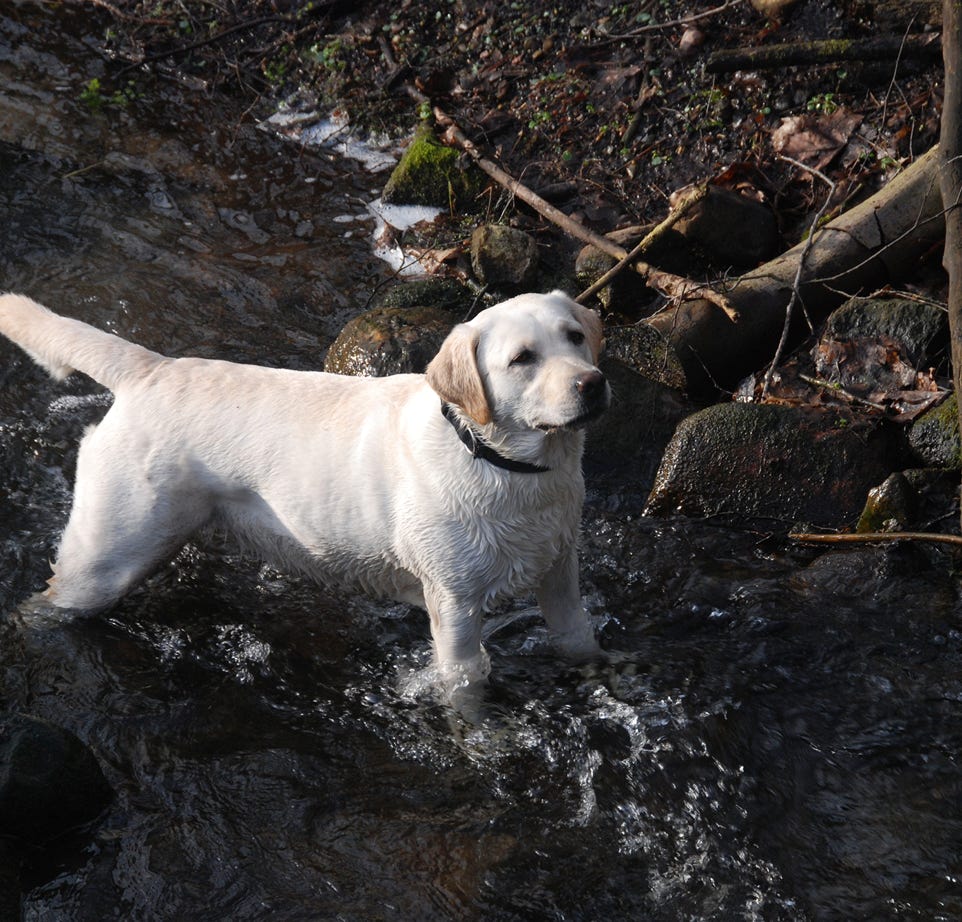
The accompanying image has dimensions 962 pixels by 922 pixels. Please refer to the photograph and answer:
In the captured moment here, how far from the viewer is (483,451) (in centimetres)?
418

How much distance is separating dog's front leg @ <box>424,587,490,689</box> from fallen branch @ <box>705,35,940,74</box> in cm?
494

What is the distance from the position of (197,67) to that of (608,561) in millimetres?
7584

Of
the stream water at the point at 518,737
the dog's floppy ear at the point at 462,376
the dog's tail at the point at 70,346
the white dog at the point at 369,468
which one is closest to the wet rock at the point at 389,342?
the stream water at the point at 518,737

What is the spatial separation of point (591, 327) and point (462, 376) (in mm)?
635

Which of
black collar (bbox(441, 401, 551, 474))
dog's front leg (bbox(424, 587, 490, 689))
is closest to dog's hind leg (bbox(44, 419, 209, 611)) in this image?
dog's front leg (bbox(424, 587, 490, 689))

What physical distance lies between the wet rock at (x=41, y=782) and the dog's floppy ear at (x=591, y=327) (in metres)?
2.53

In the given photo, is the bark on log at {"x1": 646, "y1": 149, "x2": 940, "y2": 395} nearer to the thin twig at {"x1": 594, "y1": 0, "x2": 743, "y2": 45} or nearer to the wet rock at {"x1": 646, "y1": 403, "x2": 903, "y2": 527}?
the wet rock at {"x1": 646, "y1": 403, "x2": 903, "y2": 527}

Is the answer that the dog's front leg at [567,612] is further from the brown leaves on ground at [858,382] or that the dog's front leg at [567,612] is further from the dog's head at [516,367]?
the brown leaves on ground at [858,382]

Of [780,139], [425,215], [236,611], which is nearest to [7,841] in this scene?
[236,611]

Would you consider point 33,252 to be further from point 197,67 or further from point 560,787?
point 560,787

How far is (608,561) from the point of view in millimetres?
→ 5668

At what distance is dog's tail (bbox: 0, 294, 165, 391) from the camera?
4871mm

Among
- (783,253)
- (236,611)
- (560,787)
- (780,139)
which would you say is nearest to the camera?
(560,787)

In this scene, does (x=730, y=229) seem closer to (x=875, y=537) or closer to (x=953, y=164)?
(x=953, y=164)
